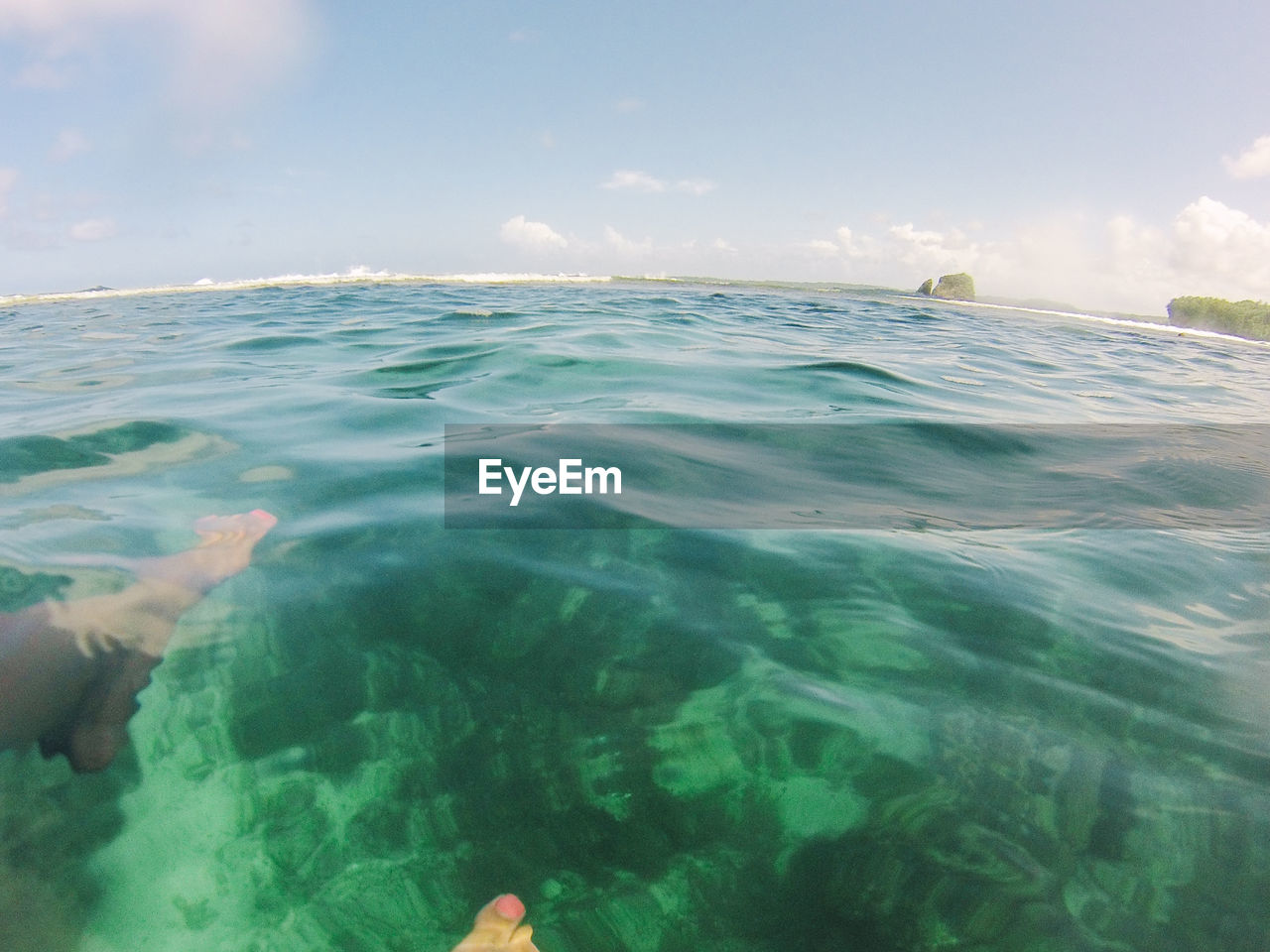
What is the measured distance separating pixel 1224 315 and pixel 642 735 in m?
31.6

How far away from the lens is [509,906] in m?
1.39

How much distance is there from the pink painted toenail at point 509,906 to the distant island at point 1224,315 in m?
29.5

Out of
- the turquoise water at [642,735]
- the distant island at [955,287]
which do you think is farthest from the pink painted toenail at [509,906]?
the distant island at [955,287]

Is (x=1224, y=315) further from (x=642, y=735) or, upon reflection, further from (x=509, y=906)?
(x=509, y=906)

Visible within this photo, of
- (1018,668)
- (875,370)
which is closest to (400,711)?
(1018,668)

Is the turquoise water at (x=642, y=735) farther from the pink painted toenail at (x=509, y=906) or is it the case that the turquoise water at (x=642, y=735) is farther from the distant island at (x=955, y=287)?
the distant island at (x=955, y=287)

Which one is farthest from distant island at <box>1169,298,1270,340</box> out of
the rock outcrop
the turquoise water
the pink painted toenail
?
the pink painted toenail

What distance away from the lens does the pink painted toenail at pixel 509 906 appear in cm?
138

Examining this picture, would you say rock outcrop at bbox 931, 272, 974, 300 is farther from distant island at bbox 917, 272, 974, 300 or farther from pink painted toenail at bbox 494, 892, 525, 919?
pink painted toenail at bbox 494, 892, 525, 919

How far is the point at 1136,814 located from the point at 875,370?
5.78 metres

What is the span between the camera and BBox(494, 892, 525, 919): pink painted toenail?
4.52 ft

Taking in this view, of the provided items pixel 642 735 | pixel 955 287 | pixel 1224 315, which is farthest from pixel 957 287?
pixel 642 735

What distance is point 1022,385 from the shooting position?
710 cm

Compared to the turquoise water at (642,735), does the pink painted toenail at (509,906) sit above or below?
below
